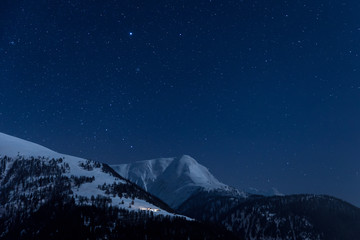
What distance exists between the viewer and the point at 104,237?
19688 cm

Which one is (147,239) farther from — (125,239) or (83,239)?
(83,239)

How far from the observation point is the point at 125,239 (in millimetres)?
194750

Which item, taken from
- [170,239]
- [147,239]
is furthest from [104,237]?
[170,239]

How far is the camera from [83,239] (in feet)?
653

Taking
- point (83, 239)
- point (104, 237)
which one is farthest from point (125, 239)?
point (83, 239)

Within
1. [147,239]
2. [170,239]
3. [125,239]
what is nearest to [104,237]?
[125,239]

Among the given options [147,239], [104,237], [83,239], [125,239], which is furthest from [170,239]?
[83,239]

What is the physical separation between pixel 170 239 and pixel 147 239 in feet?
47.4

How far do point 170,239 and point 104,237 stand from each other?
4088cm

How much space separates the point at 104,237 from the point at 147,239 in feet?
87.1

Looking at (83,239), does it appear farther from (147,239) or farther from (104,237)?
(147,239)

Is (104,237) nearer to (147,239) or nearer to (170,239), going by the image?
(147,239)

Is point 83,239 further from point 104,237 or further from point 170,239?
point 170,239

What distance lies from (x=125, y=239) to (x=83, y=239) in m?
27.4
